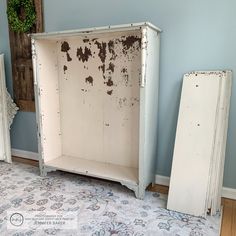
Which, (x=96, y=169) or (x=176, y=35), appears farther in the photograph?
(x=96, y=169)

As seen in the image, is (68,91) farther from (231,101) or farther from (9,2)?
(231,101)

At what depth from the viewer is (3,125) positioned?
10.2 feet

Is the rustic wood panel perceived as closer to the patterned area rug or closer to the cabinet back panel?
the cabinet back panel

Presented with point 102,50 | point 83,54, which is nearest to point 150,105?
point 102,50

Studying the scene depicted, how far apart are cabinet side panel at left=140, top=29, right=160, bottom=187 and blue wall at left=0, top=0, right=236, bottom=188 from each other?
3.7 inches

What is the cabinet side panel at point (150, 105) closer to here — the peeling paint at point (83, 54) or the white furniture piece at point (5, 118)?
the peeling paint at point (83, 54)

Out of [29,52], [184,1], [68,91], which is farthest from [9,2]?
[184,1]

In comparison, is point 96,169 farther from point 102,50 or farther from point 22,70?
point 22,70

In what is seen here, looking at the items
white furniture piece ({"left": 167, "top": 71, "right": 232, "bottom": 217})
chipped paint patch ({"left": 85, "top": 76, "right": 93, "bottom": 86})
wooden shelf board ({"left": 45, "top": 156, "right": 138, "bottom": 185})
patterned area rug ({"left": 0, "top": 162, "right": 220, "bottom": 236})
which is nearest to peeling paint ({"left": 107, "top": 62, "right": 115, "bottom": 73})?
chipped paint patch ({"left": 85, "top": 76, "right": 93, "bottom": 86})

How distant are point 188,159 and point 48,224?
1.22 m

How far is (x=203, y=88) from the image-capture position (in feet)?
6.80

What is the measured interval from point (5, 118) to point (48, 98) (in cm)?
75

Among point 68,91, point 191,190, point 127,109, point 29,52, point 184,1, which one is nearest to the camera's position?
point 191,190

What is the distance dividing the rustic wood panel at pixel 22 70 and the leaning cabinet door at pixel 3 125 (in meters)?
0.15
